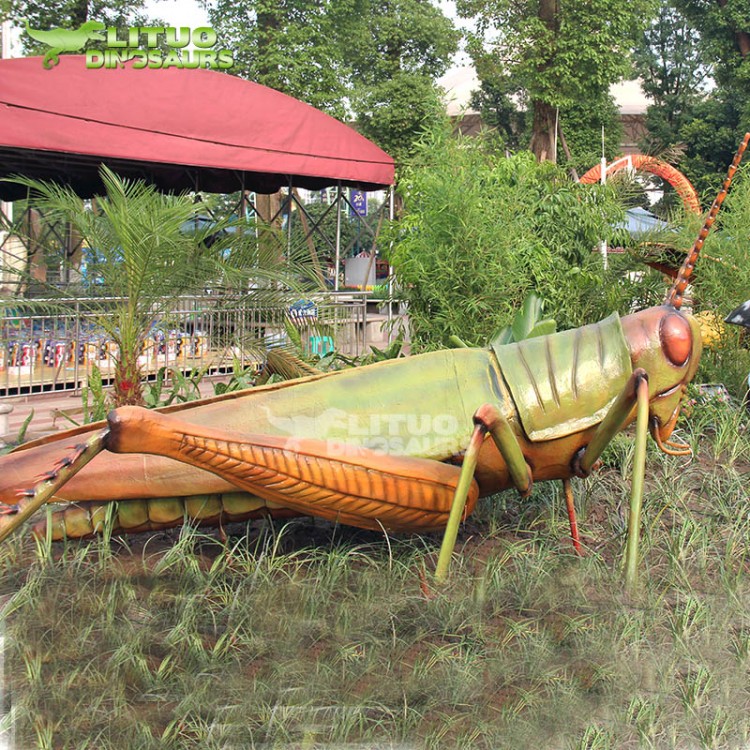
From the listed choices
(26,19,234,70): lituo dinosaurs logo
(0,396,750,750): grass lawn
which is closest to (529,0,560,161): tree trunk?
(26,19,234,70): lituo dinosaurs logo

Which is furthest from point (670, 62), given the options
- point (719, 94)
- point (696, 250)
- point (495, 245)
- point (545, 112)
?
point (696, 250)

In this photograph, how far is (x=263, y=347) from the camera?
5.16 metres

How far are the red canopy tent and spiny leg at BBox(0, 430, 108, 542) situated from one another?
21.9 feet

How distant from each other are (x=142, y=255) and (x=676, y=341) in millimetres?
2649

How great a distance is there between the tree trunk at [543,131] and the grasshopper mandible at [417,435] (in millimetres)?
13793

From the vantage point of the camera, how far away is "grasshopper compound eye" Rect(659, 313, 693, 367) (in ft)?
7.78

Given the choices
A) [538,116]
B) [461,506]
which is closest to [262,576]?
[461,506]

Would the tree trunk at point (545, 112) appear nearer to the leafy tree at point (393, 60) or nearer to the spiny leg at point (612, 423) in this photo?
the leafy tree at point (393, 60)

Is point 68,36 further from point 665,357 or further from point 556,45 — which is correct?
point 665,357

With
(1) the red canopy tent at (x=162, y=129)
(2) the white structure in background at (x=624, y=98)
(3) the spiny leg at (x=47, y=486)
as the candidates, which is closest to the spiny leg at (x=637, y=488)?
(3) the spiny leg at (x=47, y=486)

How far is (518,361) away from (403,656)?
3.26 ft

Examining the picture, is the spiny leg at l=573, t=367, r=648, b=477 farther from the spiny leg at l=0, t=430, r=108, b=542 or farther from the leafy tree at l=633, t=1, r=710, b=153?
the leafy tree at l=633, t=1, r=710, b=153

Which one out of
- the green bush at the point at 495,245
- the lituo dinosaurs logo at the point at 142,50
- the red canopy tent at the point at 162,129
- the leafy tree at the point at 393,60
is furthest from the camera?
the leafy tree at the point at 393,60

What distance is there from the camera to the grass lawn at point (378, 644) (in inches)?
68.6
